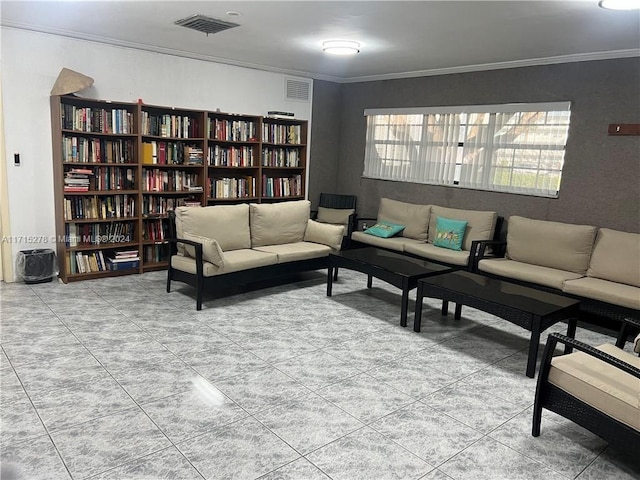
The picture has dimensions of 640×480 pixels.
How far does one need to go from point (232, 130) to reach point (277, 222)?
1.56 meters

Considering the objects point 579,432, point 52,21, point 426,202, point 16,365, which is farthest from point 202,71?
point 579,432

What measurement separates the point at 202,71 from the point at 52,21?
1804mm

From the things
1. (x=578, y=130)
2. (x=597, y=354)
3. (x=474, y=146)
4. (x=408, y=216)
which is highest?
(x=578, y=130)

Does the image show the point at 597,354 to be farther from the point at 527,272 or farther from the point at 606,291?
the point at 527,272

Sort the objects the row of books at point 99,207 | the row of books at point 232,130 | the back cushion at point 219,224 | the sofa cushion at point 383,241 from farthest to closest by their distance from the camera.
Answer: the row of books at point 232,130, the sofa cushion at point 383,241, the row of books at point 99,207, the back cushion at point 219,224

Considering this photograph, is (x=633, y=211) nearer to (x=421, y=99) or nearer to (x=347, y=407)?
(x=421, y=99)

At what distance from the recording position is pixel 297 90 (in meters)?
6.82

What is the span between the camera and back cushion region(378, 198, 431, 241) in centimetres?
613

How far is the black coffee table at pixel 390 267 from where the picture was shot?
4.18 meters

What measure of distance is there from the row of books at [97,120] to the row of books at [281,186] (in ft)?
6.40

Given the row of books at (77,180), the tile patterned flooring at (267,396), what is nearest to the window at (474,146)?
the tile patterned flooring at (267,396)

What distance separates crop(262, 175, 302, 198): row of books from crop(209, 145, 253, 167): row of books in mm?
A: 377

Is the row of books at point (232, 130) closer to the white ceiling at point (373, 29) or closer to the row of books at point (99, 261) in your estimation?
the white ceiling at point (373, 29)

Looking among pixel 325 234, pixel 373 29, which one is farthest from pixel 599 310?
pixel 373 29
